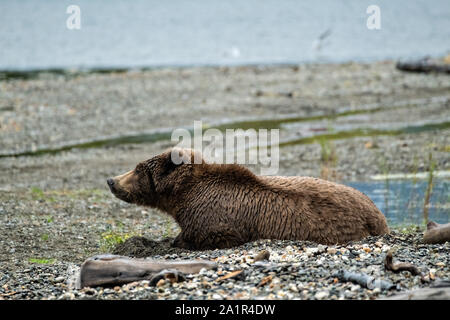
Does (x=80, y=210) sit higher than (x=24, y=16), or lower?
lower

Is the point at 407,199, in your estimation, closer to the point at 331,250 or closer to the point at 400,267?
the point at 331,250

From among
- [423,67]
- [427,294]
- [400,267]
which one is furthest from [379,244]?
[423,67]

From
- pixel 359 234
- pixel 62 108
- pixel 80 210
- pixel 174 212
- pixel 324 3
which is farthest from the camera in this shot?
pixel 324 3

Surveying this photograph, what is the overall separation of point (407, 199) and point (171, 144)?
6.81 m

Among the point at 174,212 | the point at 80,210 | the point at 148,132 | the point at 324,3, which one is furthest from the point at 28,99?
the point at 324,3

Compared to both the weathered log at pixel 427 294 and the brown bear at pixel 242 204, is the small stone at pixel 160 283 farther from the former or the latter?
the weathered log at pixel 427 294

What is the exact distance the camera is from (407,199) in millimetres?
11234

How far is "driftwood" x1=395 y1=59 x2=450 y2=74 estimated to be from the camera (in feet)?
83.8

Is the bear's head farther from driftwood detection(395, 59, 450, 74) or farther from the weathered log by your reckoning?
driftwood detection(395, 59, 450, 74)

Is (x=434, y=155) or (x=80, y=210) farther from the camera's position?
(x=434, y=155)

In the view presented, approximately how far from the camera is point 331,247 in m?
7.27

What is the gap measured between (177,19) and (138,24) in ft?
17.5

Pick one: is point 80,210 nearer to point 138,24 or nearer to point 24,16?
point 138,24

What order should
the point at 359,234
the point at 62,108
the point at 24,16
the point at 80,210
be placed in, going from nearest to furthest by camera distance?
the point at 359,234, the point at 80,210, the point at 62,108, the point at 24,16
